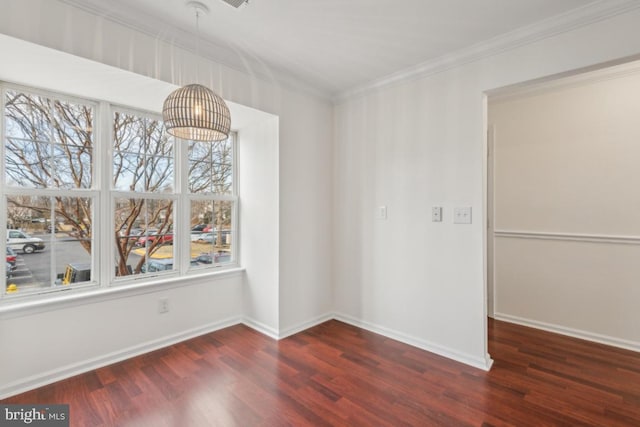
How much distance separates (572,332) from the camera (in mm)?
2922

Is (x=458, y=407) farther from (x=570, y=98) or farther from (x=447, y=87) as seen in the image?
(x=570, y=98)

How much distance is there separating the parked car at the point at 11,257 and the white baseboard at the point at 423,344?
278cm

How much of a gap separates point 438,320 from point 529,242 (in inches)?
55.8

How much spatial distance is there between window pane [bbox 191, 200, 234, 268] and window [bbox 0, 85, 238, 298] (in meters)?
0.01

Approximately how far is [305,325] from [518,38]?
3027 millimetres

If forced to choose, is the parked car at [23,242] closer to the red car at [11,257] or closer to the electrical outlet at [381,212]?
the red car at [11,257]

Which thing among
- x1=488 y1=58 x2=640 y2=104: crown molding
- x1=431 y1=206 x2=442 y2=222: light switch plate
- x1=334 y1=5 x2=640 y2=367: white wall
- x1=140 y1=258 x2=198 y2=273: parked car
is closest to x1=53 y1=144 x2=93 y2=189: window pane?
x1=140 y1=258 x2=198 y2=273: parked car

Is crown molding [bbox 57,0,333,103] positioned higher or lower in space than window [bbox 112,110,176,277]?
higher

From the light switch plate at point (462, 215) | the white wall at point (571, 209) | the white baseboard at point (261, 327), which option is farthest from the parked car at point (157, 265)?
the white wall at point (571, 209)

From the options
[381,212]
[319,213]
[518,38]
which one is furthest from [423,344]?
[518,38]

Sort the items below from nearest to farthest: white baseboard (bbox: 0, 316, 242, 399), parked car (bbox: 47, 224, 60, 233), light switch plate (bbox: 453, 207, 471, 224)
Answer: white baseboard (bbox: 0, 316, 242, 399), parked car (bbox: 47, 224, 60, 233), light switch plate (bbox: 453, 207, 471, 224)

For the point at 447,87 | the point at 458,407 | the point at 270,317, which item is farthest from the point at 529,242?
the point at 270,317

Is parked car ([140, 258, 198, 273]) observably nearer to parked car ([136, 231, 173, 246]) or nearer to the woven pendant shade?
parked car ([136, 231, 173, 246])

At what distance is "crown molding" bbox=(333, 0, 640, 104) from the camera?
187cm
